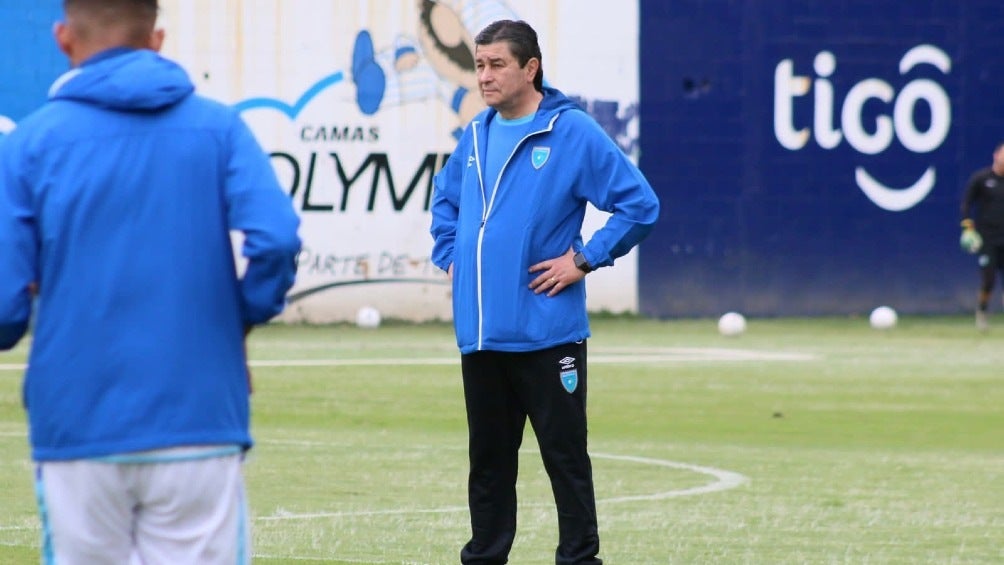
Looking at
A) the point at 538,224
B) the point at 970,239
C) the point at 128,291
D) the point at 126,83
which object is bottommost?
the point at 970,239

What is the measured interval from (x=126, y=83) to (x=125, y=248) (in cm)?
33

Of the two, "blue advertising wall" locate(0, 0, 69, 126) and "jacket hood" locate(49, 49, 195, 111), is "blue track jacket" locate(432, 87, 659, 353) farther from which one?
"blue advertising wall" locate(0, 0, 69, 126)

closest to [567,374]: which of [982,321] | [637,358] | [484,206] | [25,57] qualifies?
[484,206]

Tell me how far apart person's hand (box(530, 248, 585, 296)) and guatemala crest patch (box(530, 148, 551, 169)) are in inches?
12.5

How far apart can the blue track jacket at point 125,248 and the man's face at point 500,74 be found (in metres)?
2.64

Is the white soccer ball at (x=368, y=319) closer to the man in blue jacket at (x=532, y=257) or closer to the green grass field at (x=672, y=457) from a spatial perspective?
the green grass field at (x=672, y=457)

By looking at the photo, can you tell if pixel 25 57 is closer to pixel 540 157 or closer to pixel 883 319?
pixel 883 319

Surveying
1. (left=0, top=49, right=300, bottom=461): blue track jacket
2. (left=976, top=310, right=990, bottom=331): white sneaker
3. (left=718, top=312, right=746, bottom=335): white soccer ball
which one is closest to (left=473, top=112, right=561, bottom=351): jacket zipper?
(left=0, top=49, right=300, bottom=461): blue track jacket

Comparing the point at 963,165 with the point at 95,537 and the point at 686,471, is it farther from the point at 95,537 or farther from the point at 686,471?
the point at 95,537

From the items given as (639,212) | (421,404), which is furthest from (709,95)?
(639,212)

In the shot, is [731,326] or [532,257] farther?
[731,326]

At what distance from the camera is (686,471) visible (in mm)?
11008

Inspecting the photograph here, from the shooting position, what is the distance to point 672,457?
11688 mm

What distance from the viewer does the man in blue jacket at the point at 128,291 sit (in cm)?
411
